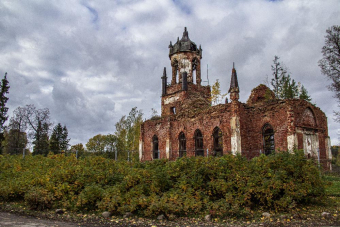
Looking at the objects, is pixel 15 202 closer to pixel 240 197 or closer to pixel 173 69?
pixel 240 197

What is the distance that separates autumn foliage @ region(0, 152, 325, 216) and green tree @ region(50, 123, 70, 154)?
118 ft

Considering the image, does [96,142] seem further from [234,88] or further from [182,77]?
[234,88]

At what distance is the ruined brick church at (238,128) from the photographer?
19.5 metres

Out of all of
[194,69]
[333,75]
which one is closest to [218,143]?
[333,75]

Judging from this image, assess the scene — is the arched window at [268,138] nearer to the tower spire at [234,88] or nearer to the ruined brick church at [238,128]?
the ruined brick church at [238,128]

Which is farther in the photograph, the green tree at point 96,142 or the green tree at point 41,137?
the green tree at point 96,142

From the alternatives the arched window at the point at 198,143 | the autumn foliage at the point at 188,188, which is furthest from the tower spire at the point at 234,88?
the autumn foliage at the point at 188,188

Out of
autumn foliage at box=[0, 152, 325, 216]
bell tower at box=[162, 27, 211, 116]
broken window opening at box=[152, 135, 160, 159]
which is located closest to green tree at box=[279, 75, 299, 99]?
bell tower at box=[162, 27, 211, 116]

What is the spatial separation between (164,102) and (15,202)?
27.5 metres

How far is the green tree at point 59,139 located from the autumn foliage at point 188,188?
35968mm

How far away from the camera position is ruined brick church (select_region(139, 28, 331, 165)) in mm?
19531

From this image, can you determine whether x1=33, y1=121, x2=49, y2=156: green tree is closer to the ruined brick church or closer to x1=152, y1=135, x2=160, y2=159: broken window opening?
the ruined brick church

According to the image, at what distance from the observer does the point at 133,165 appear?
10938mm

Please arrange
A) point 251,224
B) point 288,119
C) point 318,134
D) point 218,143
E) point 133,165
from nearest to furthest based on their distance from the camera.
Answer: point 251,224, point 133,165, point 288,119, point 318,134, point 218,143
